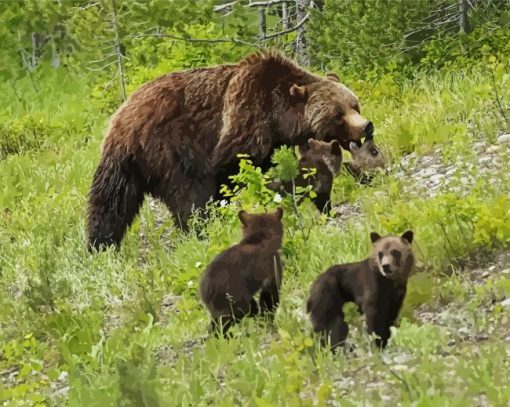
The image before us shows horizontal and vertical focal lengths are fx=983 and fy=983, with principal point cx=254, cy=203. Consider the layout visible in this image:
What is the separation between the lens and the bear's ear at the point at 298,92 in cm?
769

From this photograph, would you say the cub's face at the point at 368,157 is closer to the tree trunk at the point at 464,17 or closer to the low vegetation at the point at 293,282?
the low vegetation at the point at 293,282

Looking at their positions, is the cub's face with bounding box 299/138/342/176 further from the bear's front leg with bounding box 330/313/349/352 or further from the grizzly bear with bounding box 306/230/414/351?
the bear's front leg with bounding box 330/313/349/352

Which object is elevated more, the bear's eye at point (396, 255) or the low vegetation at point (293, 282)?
the bear's eye at point (396, 255)

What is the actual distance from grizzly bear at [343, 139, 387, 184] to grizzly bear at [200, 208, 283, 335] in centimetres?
284

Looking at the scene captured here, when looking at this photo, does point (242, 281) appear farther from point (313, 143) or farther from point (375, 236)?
point (313, 143)

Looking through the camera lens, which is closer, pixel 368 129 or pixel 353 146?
pixel 368 129

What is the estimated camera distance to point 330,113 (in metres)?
7.79

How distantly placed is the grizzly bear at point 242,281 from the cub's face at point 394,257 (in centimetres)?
76

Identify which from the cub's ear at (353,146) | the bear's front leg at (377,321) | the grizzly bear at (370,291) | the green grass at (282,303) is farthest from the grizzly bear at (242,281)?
the cub's ear at (353,146)

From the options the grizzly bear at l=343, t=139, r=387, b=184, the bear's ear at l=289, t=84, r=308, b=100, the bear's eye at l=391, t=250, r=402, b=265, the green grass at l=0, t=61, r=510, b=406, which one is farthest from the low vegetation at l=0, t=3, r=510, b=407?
the bear's ear at l=289, t=84, r=308, b=100

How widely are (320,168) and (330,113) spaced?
478mm

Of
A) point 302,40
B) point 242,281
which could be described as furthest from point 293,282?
point 302,40

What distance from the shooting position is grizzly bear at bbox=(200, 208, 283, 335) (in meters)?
4.89

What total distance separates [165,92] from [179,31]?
6537 mm
